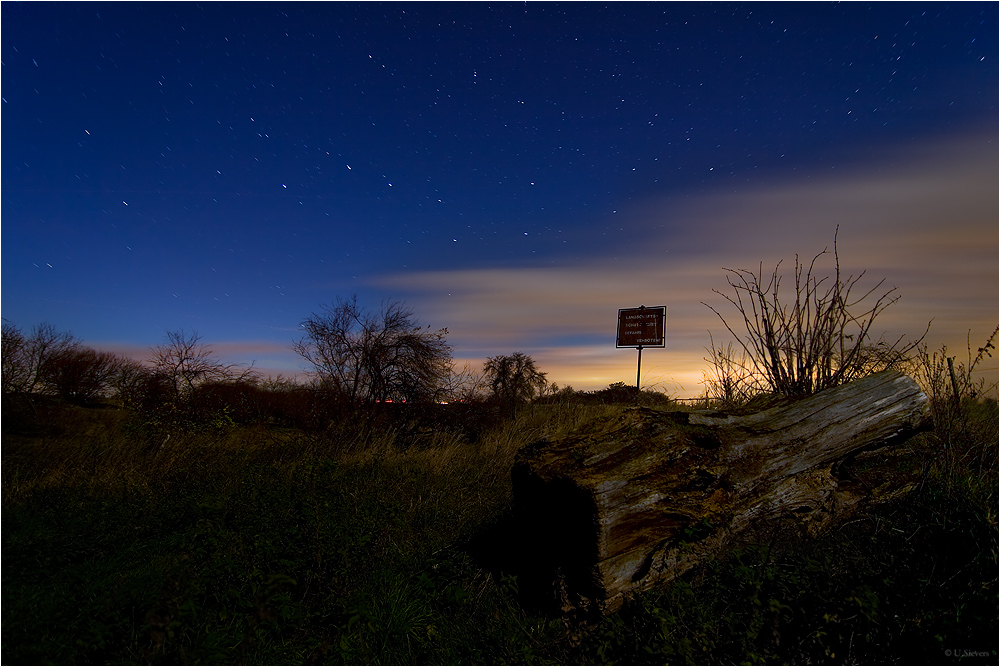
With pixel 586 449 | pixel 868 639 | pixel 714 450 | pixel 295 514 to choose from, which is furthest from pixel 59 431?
pixel 868 639

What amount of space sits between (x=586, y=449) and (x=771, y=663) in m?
2.12

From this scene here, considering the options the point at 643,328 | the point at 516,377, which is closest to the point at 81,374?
the point at 516,377

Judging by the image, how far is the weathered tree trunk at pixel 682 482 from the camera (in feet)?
15.5

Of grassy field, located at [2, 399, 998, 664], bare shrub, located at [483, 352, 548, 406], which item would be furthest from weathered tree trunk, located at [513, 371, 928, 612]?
bare shrub, located at [483, 352, 548, 406]

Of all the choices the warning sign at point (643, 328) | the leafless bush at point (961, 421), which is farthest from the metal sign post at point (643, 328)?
the leafless bush at point (961, 421)

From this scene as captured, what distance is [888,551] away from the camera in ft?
15.8

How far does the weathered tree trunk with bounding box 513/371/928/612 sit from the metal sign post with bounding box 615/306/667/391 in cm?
1622

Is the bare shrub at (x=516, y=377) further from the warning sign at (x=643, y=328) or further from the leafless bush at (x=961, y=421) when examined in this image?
the leafless bush at (x=961, y=421)

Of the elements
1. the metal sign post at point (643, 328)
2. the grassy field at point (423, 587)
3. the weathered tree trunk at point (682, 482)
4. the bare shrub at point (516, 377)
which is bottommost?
the grassy field at point (423, 587)

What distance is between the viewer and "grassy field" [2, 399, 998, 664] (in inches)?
159

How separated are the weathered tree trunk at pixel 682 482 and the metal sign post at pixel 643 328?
16217 millimetres

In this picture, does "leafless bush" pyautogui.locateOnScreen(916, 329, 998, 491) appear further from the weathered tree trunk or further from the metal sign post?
the metal sign post

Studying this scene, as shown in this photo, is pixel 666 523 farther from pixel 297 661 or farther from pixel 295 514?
pixel 295 514

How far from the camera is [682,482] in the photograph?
5094 mm
